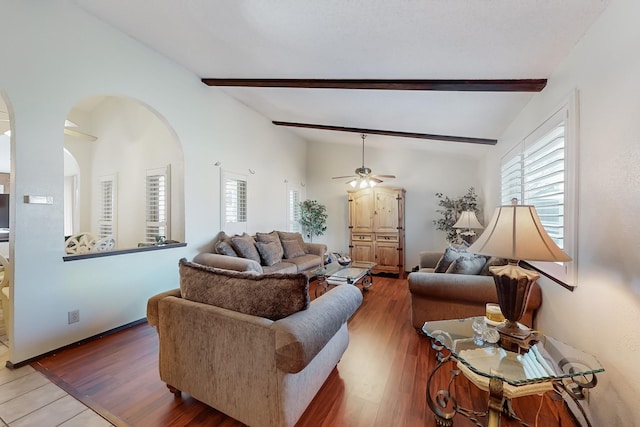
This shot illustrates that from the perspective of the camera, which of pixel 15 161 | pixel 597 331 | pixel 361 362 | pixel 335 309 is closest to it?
pixel 597 331

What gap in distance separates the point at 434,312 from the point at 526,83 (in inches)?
88.6

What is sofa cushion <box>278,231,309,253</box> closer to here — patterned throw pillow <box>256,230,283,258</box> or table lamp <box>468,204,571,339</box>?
patterned throw pillow <box>256,230,283,258</box>

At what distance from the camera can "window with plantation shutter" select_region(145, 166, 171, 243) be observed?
13.6 ft

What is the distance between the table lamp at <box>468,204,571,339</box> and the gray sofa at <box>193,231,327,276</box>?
261 cm

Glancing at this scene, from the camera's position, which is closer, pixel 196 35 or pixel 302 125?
pixel 196 35

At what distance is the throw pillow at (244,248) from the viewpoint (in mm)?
4039

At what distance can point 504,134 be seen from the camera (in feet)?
11.3

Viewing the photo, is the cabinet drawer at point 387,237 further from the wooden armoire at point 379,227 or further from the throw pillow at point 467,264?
the throw pillow at point 467,264

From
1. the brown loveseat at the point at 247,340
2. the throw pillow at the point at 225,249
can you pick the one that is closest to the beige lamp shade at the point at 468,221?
the brown loveseat at the point at 247,340

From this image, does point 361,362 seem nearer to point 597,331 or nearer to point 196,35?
point 597,331

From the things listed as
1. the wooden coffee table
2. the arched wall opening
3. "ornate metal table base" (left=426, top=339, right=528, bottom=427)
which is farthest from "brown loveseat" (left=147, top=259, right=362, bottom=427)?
the arched wall opening

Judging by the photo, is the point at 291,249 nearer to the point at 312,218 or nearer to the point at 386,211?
the point at 312,218

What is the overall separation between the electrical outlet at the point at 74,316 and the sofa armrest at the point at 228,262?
1.32 metres

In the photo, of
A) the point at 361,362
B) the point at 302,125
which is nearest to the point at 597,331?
the point at 361,362
